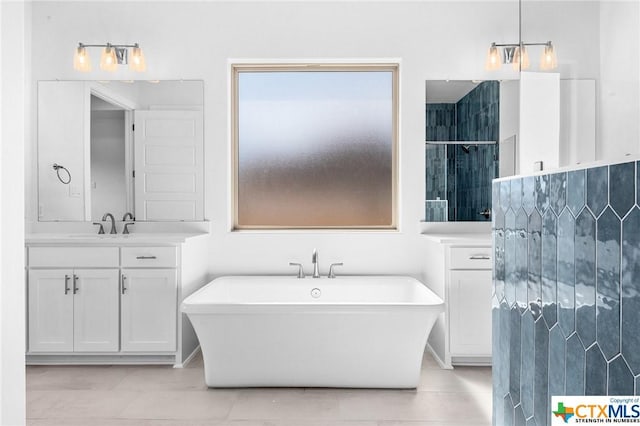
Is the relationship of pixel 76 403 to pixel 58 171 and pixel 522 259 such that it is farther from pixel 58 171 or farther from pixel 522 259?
pixel 522 259

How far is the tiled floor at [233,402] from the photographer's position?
2434 mm

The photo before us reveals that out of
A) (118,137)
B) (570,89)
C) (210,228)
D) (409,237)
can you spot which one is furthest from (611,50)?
(118,137)

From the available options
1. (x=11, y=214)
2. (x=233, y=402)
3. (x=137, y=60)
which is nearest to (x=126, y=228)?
(x=137, y=60)

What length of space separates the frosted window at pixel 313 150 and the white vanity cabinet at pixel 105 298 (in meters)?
0.94

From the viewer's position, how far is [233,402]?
8.64ft

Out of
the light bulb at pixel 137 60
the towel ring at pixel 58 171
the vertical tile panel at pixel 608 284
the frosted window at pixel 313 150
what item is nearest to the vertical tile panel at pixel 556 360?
the vertical tile panel at pixel 608 284

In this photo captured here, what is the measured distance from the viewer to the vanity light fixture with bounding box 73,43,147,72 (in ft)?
12.2

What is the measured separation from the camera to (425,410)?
2.55 m

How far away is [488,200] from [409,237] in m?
0.68

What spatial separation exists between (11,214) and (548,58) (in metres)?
1.11

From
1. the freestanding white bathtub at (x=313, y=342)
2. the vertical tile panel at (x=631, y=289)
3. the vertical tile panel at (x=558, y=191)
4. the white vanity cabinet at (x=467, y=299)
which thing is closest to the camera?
the vertical tile panel at (x=631, y=289)

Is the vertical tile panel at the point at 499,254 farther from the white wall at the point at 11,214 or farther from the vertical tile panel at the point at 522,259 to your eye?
the white wall at the point at 11,214

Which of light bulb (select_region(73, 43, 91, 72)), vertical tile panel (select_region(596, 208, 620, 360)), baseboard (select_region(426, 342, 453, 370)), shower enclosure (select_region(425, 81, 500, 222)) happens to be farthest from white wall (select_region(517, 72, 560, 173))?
light bulb (select_region(73, 43, 91, 72))

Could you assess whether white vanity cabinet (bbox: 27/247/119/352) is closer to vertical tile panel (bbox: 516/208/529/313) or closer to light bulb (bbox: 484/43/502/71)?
vertical tile panel (bbox: 516/208/529/313)
